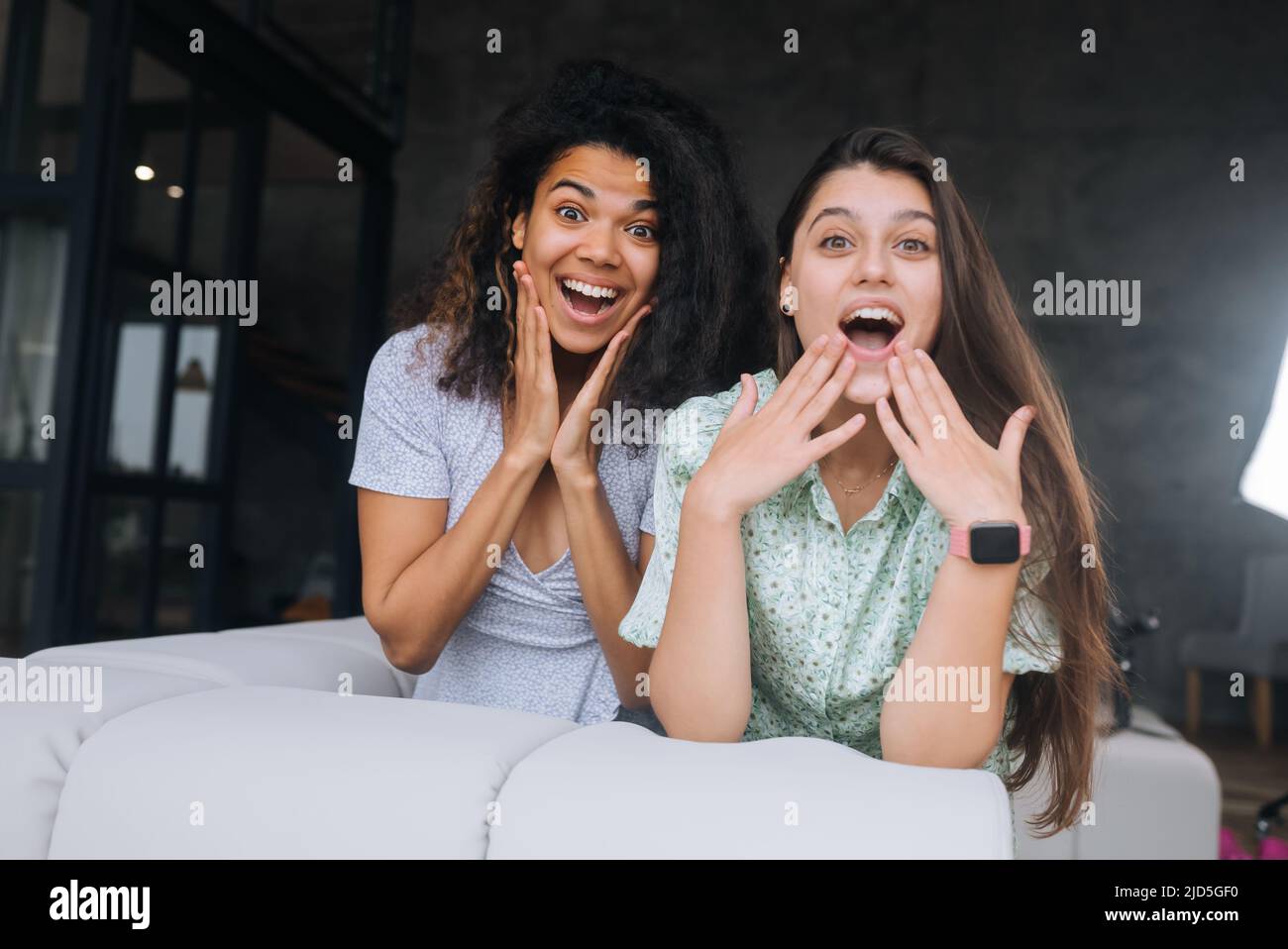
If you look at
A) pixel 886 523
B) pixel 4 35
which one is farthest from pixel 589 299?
pixel 4 35

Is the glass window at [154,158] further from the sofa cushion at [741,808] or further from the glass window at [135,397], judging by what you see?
the sofa cushion at [741,808]

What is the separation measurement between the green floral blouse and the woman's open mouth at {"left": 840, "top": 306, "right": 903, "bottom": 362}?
133mm

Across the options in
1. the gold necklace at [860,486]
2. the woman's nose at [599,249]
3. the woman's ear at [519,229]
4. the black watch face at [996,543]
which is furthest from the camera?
the woman's ear at [519,229]

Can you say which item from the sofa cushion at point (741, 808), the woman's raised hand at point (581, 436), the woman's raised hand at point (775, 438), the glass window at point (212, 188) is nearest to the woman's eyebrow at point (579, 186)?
the woman's raised hand at point (581, 436)

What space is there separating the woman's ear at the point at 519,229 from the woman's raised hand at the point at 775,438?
0.62 m

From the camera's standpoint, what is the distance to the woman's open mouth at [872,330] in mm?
1211

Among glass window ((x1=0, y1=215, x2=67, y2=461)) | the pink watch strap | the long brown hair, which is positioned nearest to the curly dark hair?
the long brown hair

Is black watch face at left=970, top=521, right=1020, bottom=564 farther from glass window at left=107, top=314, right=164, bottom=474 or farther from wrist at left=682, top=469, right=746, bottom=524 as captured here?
glass window at left=107, top=314, right=164, bottom=474

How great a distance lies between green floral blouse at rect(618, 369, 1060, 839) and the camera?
119cm

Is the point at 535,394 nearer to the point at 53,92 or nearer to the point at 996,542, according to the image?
the point at 996,542

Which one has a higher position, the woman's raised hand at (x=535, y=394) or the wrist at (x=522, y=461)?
the woman's raised hand at (x=535, y=394)

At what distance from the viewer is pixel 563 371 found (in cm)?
161
